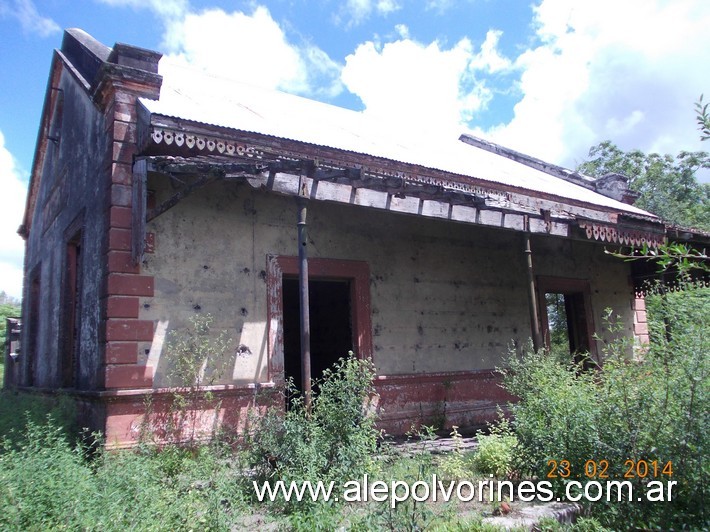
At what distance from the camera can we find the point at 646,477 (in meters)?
4.17

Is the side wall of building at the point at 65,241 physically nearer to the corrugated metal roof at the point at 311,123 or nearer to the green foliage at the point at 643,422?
the corrugated metal roof at the point at 311,123

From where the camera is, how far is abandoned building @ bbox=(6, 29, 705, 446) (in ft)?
21.2

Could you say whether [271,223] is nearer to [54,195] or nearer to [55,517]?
[55,517]

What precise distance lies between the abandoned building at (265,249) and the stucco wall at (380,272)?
0.03 meters

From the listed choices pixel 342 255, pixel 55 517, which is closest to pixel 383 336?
pixel 342 255

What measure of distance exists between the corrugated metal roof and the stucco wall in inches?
37.9

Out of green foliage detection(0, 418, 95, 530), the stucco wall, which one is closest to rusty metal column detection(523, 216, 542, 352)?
the stucco wall

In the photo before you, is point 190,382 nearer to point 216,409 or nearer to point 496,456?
point 216,409

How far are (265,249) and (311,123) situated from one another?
3.63 m

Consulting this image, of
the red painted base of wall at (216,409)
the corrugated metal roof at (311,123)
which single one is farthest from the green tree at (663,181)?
the red painted base of wall at (216,409)

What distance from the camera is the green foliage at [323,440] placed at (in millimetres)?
4609

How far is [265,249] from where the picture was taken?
302 inches

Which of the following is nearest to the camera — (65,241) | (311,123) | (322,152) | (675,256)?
(675,256)

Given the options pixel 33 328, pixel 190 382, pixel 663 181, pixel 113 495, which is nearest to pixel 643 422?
pixel 113 495
